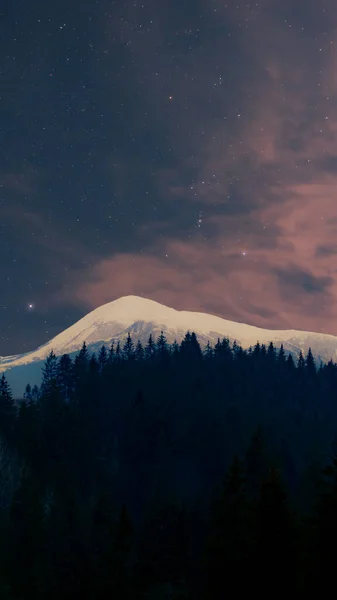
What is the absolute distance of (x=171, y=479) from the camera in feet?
331

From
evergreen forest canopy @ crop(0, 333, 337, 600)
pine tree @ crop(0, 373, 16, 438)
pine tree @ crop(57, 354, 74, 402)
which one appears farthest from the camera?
pine tree @ crop(57, 354, 74, 402)

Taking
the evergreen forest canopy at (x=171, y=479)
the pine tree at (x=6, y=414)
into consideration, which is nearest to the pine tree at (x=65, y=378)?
the evergreen forest canopy at (x=171, y=479)

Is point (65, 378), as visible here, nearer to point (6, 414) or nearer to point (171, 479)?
point (6, 414)

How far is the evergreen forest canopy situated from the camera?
25422 mm

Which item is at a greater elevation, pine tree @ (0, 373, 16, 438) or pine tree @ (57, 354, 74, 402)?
pine tree @ (57, 354, 74, 402)

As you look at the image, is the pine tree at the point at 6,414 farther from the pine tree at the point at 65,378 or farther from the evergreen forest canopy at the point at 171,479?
the pine tree at the point at 65,378

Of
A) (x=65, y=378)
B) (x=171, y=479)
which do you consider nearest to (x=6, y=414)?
(x=65, y=378)

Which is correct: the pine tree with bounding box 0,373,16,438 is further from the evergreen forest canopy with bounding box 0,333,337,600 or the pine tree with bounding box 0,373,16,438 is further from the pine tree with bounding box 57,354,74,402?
the pine tree with bounding box 57,354,74,402

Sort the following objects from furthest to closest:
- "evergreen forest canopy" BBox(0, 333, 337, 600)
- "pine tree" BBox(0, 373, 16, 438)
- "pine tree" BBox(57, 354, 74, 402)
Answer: "pine tree" BBox(57, 354, 74, 402), "pine tree" BBox(0, 373, 16, 438), "evergreen forest canopy" BBox(0, 333, 337, 600)

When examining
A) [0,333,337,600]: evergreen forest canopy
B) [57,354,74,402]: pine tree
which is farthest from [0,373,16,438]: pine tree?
[57,354,74,402]: pine tree

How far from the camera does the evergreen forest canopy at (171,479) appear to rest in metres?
25.4

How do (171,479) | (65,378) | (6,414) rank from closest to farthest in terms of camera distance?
1. (171,479)
2. (6,414)
3. (65,378)

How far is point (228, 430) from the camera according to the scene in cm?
11025

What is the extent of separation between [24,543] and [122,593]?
2838 cm
